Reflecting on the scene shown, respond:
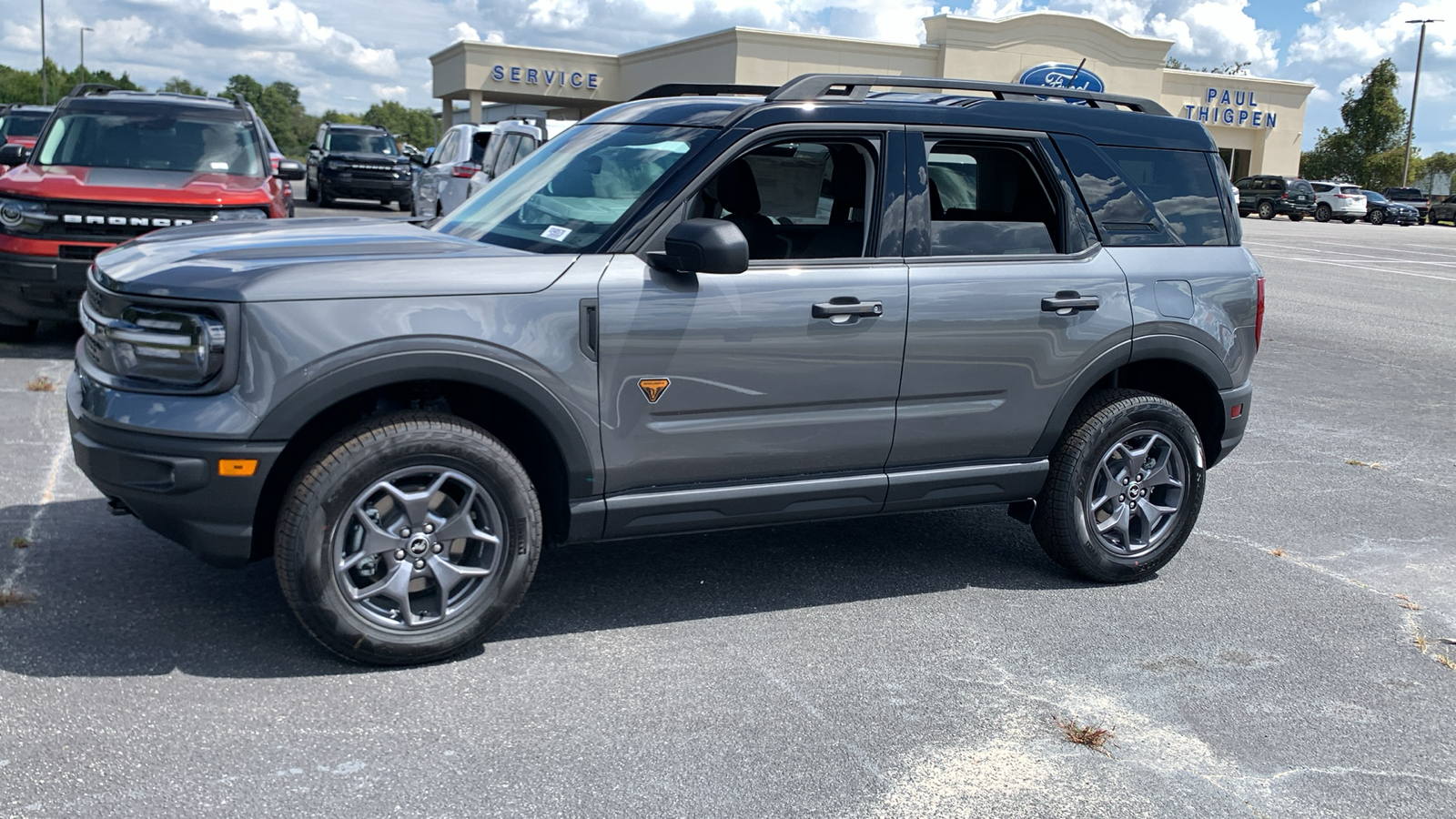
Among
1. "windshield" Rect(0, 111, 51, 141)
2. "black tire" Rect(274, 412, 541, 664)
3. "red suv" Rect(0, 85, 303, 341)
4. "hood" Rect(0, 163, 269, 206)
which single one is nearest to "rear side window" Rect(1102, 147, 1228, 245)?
"black tire" Rect(274, 412, 541, 664)

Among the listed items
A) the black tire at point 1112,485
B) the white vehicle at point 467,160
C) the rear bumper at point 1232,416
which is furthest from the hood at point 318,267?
the white vehicle at point 467,160

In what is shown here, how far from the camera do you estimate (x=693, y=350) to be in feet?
14.3

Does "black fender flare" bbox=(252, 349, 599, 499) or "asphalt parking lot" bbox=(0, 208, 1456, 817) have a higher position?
"black fender flare" bbox=(252, 349, 599, 499)

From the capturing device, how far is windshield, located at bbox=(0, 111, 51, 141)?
1975 centimetres

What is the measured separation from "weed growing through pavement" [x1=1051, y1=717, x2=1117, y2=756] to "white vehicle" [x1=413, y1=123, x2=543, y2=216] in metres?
11.7

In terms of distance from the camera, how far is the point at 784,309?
14.8 feet

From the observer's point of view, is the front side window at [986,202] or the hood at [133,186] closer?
the front side window at [986,202]

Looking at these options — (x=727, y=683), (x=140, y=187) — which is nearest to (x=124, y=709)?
(x=727, y=683)

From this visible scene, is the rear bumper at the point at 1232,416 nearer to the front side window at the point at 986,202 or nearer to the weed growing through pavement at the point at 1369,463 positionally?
the front side window at the point at 986,202

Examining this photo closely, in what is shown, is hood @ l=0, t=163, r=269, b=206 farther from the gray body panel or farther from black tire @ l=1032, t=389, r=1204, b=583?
black tire @ l=1032, t=389, r=1204, b=583

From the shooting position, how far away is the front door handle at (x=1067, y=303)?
16.3 ft

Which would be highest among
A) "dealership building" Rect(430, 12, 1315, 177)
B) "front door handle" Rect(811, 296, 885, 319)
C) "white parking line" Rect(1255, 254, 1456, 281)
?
"dealership building" Rect(430, 12, 1315, 177)

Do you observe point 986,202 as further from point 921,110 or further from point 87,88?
point 87,88

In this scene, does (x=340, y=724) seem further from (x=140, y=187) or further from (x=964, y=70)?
(x=964, y=70)
